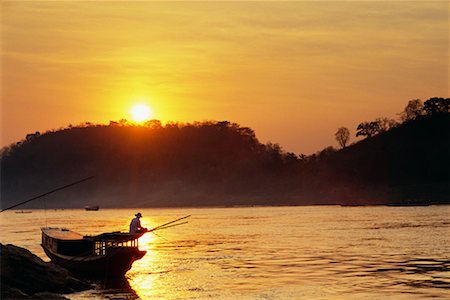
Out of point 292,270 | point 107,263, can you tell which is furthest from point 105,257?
point 292,270

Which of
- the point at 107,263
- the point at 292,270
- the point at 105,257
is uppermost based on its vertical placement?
the point at 105,257

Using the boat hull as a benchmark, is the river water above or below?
below

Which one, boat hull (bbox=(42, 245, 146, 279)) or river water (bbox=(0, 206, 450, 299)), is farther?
boat hull (bbox=(42, 245, 146, 279))

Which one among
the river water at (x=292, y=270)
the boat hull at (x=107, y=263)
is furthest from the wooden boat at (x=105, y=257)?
the river water at (x=292, y=270)

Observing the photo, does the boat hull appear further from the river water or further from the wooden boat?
the river water

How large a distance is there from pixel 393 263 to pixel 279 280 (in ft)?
39.1

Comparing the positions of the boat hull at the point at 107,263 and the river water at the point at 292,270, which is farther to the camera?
the boat hull at the point at 107,263

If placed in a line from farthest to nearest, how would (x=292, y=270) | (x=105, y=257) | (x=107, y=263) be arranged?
1. (x=292, y=270)
2. (x=107, y=263)
3. (x=105, y=257)

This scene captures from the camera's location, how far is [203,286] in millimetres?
42500

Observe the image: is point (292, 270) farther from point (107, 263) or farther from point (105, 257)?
point (105, 257)

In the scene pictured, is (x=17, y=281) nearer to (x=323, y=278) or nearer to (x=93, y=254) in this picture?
(x=93, y=254)

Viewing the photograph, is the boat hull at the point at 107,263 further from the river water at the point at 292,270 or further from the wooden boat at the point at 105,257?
the river water at the point at 292,270

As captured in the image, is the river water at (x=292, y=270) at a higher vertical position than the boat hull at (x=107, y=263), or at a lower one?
lower

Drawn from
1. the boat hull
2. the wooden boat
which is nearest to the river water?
the boat hull
